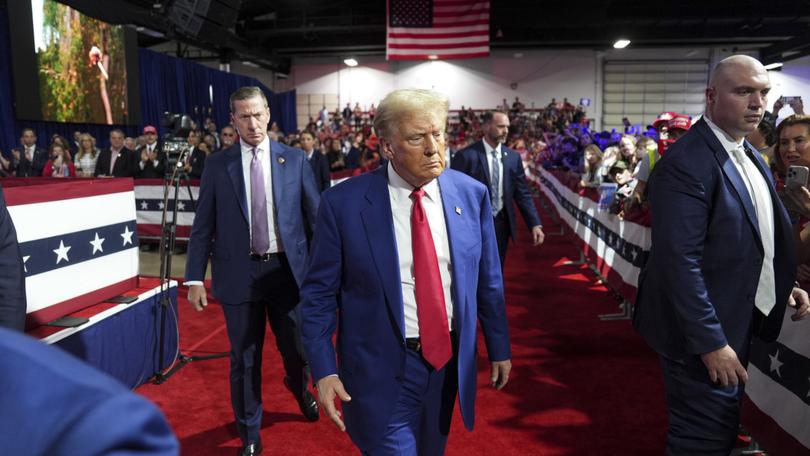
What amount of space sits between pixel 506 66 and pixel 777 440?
2330 centimetres

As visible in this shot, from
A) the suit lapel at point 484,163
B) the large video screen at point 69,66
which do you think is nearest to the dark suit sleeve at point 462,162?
the suit lapel at point 484,163

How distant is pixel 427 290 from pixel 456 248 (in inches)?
6.0

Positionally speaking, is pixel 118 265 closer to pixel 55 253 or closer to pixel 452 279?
pixel 55 253

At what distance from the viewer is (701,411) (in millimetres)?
1963

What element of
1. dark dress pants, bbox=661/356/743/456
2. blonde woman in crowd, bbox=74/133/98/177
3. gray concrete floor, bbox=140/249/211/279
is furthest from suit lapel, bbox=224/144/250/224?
blonde woman in crowd, bbox=74/133/98/177

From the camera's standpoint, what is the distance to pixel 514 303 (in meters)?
5.96

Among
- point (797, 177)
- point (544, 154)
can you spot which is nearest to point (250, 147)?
point (797, 177)

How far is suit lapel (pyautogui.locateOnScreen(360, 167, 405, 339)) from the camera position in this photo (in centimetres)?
173

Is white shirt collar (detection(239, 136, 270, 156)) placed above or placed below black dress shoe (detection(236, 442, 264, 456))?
above

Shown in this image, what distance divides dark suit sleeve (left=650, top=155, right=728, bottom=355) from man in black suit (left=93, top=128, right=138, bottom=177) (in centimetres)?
850

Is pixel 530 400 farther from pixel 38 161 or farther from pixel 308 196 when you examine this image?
pixel 38 161

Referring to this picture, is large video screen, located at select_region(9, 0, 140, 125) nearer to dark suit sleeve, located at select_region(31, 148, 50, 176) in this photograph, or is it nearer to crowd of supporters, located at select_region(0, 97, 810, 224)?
crowd of supporters, located at select_region(0, 97, 810, 224)

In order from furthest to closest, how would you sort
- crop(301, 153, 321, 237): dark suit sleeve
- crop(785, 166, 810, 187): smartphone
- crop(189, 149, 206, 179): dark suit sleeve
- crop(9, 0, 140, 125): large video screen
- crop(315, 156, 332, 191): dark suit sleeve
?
crop(9, 0, 140, 125): large video screen
crop(189, 149, 206, 179): dark suit sleeve
crop(315, 156, 332, 191): dark suit sleeve
crop(301, 153, 321, 237): dark suit sleeve
crop(785, 166, 810, 187): smartphone

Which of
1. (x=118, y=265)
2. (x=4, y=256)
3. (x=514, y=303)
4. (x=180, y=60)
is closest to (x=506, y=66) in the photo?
(x=180, y=60)
